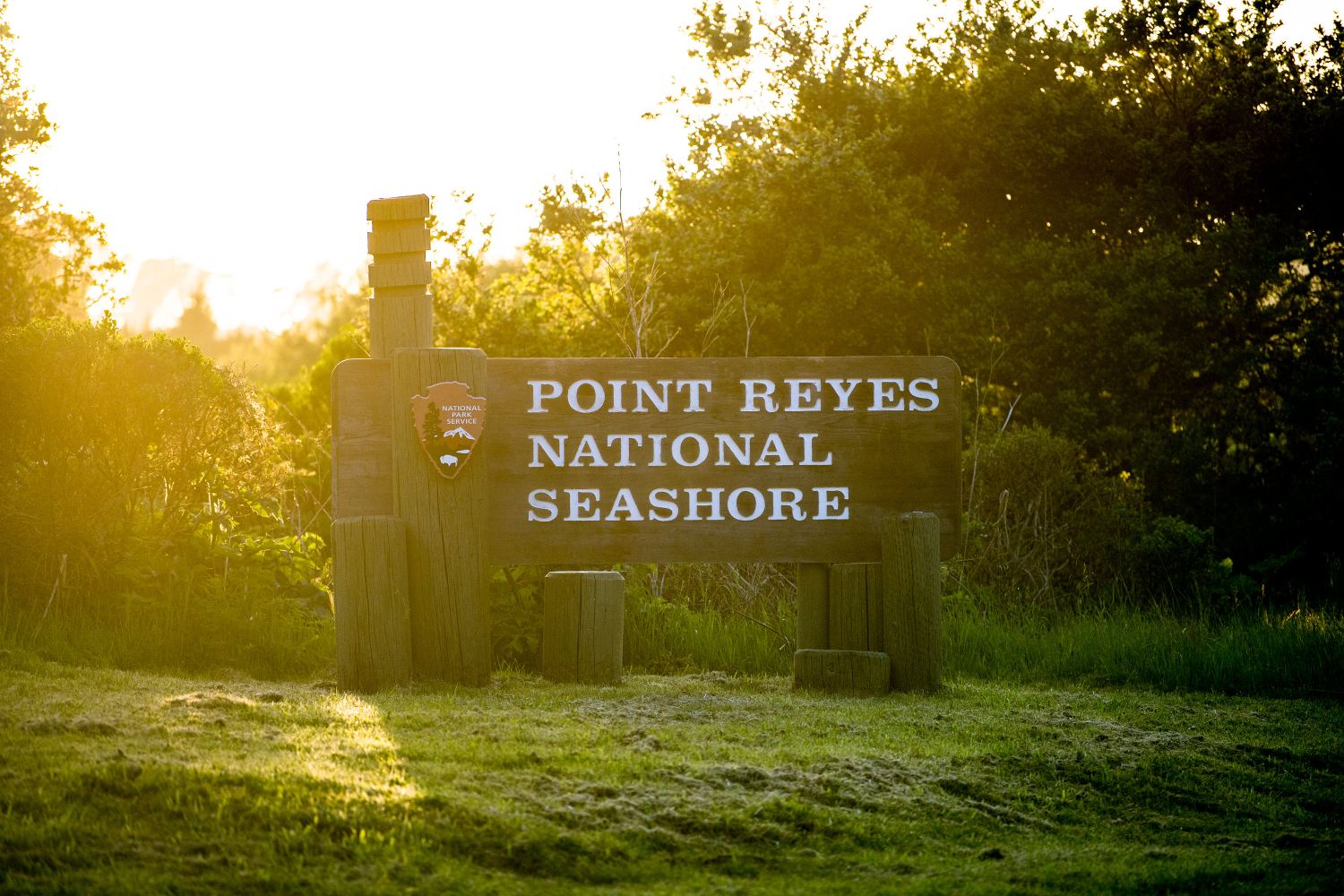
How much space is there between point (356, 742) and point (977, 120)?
13178mm

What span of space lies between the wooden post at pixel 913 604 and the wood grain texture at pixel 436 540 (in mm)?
2040

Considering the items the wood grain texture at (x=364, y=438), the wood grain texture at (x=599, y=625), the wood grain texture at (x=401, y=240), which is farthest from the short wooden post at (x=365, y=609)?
the wood grain texture at (x=401, y=240)

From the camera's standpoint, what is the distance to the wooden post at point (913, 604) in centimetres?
704

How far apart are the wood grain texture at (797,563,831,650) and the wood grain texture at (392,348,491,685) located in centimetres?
165

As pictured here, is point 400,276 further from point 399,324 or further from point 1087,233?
point 1087,233

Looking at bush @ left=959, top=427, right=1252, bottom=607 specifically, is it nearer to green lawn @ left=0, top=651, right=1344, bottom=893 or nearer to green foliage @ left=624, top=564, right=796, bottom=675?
green foliage @ left=624, top=564, right=796, bottom=675

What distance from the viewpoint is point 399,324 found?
7.14 meters

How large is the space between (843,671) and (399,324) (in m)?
2.85

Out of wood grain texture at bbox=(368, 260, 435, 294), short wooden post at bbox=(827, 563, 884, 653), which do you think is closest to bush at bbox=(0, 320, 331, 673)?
wood grain texture at bbox=(368, 260, 435, 294)

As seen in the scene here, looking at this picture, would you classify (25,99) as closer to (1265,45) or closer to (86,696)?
(86,696)

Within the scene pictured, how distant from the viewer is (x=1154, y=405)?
15.2 m

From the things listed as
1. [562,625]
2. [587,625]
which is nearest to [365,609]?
[562,625]

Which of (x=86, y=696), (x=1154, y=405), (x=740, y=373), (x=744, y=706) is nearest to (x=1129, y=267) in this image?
(x=1154, y=405)

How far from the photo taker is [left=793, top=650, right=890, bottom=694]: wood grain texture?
698 centimetres
